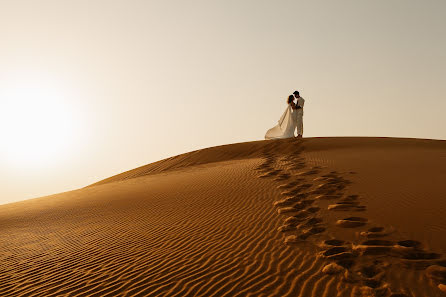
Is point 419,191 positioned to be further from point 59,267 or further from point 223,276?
point 59,267

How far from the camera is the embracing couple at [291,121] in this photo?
1881 centimetres

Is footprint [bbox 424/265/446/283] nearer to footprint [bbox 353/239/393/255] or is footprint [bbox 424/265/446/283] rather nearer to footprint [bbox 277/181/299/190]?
footprint [bbox 353/239/393/255]

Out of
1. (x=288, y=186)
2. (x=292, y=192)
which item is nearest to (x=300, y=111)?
(x=288, y=186)

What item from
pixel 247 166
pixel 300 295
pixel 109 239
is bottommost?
pixel 300 295

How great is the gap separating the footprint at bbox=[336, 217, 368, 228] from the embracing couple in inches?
455

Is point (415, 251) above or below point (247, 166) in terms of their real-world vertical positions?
below

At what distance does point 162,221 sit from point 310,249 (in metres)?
3.96

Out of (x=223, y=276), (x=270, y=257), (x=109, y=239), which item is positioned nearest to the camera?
(x=223, y=276)

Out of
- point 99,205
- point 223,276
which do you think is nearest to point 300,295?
point 223,276

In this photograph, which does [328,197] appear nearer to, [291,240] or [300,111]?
[291,240]

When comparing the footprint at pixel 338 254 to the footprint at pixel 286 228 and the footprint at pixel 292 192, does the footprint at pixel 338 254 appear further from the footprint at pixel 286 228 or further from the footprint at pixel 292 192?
the footprint at pixel 292 192

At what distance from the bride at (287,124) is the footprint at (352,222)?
1227 cm

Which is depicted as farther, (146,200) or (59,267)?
(146,200)

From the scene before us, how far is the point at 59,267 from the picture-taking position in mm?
6305
